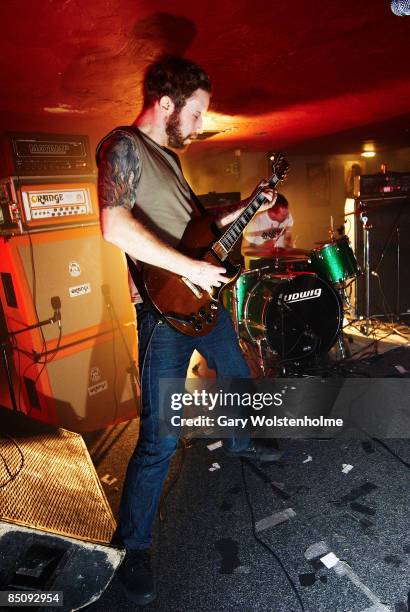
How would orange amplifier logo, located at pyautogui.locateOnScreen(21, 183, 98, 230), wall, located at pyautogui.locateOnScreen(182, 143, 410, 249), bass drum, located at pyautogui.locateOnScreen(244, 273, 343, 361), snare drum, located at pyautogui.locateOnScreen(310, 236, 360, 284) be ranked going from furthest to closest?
wall, located at pyautogui.locateOnScreen(182, 143, 410, 249) → snare drum, located at pyautogui.locateOnScreen(310, 236, 360, 284) → bass drum, located at pyautogui.locateOnScreen(244, 273, 343, 361) → orange amplifier logo, located at pyautogui.locateOnScreen(21, 183, 98, 230)

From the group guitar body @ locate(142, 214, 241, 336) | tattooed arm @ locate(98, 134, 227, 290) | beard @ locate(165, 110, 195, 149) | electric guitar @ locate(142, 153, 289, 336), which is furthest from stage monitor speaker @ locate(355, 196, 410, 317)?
tattooed arm @ locate(98, 134, 227, 290)

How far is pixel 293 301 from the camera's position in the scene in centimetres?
375

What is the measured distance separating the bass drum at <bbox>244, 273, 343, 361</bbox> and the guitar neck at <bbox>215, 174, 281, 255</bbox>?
1.49 meters

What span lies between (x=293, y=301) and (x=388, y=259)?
2.39m

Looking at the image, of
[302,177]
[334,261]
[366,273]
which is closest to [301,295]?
[334,261]

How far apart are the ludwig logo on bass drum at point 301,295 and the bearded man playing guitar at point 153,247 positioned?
1.97m

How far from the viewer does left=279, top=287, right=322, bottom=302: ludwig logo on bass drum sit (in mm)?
3701

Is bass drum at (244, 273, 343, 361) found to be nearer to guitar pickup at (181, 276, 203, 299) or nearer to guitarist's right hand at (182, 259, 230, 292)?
guitar pickup at (181, 276, 203, 299)

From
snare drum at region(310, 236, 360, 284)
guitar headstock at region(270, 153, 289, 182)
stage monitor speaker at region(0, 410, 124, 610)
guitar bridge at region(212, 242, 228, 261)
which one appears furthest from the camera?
snare drum at region(310, 236, 360, 284)

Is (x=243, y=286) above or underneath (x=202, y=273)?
underneath

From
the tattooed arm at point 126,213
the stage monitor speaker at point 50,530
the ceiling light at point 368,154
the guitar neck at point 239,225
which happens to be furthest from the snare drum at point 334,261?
the ceiling light at point 368,154

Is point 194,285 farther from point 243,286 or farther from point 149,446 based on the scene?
point 243,286

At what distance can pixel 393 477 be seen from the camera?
2.24 m

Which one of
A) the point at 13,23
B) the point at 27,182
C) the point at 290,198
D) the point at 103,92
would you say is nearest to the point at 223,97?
the point at 103,92
